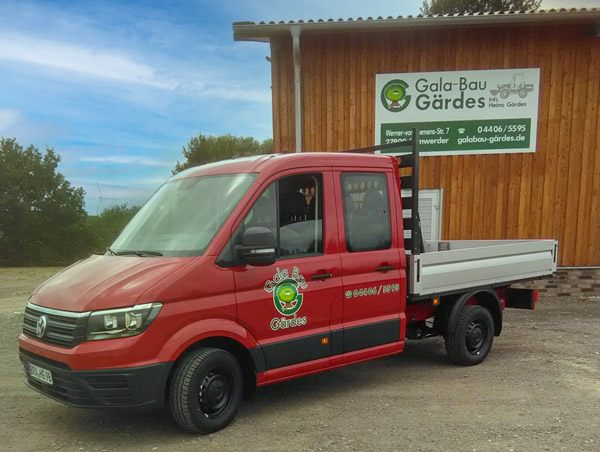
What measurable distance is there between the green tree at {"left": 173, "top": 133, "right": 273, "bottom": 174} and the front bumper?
3277cm

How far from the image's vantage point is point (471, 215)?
967cm

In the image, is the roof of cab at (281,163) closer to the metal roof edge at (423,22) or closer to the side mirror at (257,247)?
the side mirror at (257,247)

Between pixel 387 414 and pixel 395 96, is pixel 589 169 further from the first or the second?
pixel 387 414

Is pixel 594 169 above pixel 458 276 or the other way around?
above

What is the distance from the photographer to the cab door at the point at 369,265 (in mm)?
4523

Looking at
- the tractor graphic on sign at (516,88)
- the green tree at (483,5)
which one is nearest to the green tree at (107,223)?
the tractor graphic on sign at (516,88)

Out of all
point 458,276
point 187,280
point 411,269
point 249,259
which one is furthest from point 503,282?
point 187,280

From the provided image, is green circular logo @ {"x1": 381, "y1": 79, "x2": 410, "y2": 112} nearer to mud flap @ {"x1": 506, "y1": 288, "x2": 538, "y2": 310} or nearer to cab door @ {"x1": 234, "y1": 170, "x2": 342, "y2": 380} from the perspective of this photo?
mud flap @ {"x1": 506, "y1": 288, "x2": 538, "y2": 310}

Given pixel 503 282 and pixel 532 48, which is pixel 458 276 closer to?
pixel 503 282

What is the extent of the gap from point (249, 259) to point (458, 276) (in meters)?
2.71

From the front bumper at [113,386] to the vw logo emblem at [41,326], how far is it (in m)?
0.28

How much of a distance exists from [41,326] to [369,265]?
286 centimetres

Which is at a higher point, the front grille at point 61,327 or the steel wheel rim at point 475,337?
the front grille at point 61,327

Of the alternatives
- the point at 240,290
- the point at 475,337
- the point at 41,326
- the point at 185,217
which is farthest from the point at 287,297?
the point at 475,337
